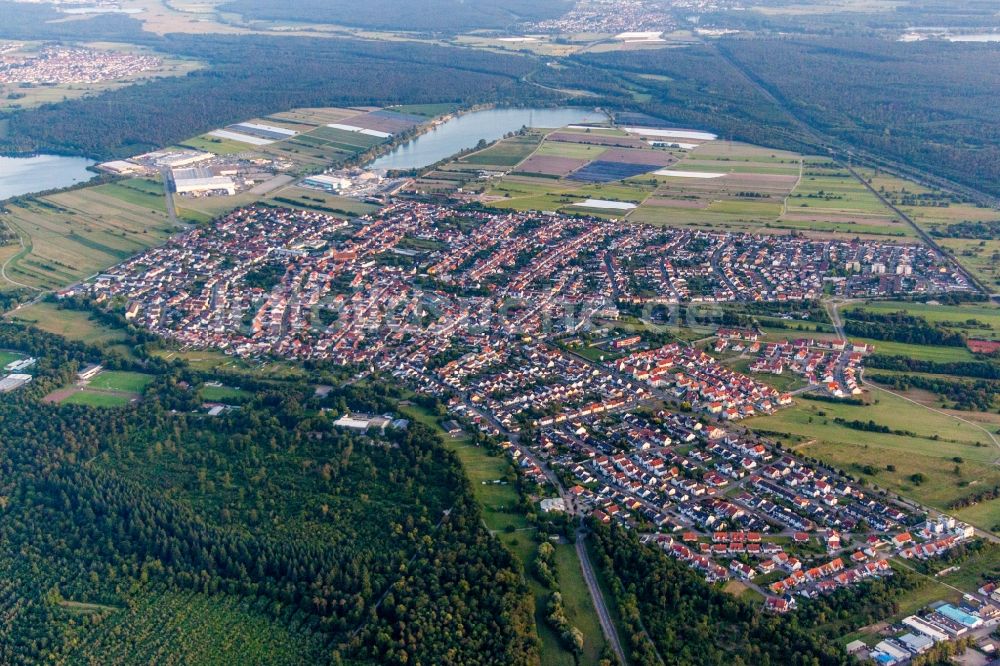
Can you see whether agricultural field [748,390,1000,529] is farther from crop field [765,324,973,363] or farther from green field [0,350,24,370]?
green field [0,350,24,370]

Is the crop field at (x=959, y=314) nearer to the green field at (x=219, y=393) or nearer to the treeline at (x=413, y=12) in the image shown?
the green field at (x=219, y=393)

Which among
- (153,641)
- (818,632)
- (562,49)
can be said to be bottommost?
(153,641)

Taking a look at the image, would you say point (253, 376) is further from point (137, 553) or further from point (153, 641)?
point (153, 641)

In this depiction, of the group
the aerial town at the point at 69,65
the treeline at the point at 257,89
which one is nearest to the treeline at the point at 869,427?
the treeline at the point at 257,89

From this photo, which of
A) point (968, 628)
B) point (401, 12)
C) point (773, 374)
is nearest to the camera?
point (968, 628)

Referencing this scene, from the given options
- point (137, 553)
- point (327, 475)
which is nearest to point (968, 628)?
point (327, 475)

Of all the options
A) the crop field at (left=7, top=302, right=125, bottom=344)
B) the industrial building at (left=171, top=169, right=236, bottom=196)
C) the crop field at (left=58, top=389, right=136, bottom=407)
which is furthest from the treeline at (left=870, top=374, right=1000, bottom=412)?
the industrial building at (left=171, top=169, right=236, bottom=196)
